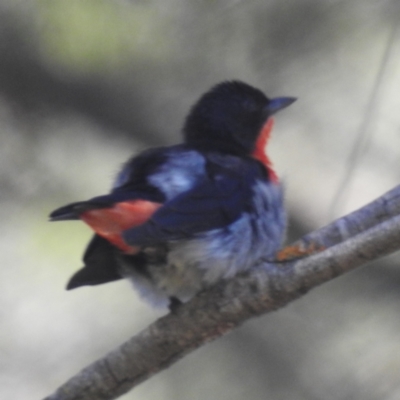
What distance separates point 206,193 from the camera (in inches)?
114

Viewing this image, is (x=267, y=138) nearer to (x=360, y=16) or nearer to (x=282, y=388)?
(x=360, y=16)

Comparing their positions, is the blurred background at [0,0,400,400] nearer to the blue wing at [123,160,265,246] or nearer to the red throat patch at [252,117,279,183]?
the red throat patch at [252,117,279,183]

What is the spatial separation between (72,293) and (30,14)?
1171mm

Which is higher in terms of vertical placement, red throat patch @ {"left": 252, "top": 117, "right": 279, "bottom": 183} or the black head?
the black head

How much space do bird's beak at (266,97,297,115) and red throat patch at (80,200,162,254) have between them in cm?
84

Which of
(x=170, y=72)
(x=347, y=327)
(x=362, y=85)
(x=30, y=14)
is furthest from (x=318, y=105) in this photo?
(x=30, y=14)

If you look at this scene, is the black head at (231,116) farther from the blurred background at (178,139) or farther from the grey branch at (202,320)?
the grey branch at (202,320)

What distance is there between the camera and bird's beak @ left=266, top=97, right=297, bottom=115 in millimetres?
3377

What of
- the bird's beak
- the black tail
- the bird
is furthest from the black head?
the black tail

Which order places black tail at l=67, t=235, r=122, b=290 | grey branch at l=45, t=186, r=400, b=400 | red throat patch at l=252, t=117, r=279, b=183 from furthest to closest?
red throat patch at l=252, t=117, r=279, b=183, black tail at l=67, t=235, r=122, b=290, grey branch at l=45, t=186, r=400, b=400

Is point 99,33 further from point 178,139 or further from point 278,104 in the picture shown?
point 278,104

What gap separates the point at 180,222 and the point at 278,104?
0.85 metres

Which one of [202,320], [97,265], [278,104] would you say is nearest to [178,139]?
[278,104]

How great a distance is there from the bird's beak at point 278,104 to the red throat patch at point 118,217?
0.84 metres
